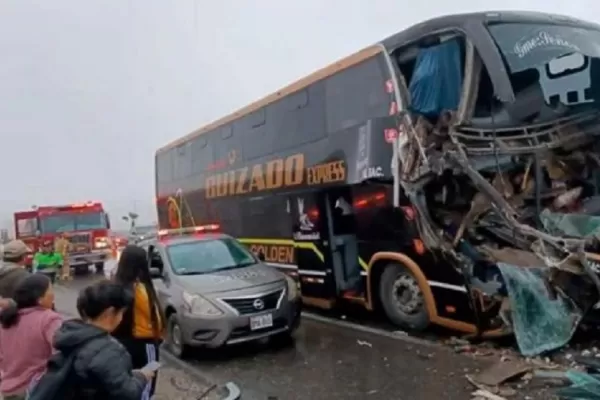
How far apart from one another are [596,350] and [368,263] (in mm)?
3382

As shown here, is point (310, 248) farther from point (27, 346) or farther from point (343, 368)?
point (27, 346)

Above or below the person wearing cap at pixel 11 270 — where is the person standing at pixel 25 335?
below

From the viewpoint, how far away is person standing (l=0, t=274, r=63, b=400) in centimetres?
356

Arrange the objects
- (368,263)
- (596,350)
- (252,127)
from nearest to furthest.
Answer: (596,350)
(368,263)
(252,127)

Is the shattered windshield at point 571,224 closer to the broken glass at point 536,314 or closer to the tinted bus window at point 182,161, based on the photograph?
the broken glass at point 536,314

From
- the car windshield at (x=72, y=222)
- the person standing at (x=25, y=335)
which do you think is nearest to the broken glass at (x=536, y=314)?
the person standing at (x=25, y=335)

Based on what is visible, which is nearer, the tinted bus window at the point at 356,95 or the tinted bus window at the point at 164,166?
the tinted bus window at the point at 356,95

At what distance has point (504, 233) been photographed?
24.1ft

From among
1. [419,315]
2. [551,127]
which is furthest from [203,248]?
[551,127]

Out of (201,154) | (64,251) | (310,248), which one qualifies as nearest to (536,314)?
(310,248)

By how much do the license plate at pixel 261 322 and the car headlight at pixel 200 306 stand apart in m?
0.43

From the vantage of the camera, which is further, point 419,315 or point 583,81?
point 419,315

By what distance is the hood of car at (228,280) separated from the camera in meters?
8.37

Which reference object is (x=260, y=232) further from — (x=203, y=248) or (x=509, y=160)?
(x=509, y=160)
